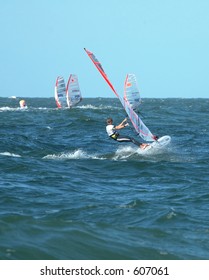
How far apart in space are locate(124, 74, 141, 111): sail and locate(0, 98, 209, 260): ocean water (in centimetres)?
190

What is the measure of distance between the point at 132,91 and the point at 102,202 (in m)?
12.9

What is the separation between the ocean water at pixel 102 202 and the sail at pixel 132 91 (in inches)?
74.8

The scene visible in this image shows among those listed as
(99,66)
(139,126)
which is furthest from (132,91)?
(99,66)

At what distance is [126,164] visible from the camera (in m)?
19.8

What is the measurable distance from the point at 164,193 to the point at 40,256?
19.7 ft

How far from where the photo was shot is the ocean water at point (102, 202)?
34.3 ft

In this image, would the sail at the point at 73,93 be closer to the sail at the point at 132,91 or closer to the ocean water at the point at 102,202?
the sail at the point at 132,91

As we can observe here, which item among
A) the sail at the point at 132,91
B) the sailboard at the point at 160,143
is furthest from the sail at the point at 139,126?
the sail at the point at 132,91

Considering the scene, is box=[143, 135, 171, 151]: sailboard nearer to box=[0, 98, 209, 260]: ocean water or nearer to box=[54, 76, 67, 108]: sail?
box=[0, 98, 209, 260]: ocean water

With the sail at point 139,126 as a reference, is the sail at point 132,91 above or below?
above

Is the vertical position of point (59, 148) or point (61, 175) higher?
point (59, 148)

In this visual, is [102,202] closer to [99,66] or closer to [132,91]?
[99,66]
